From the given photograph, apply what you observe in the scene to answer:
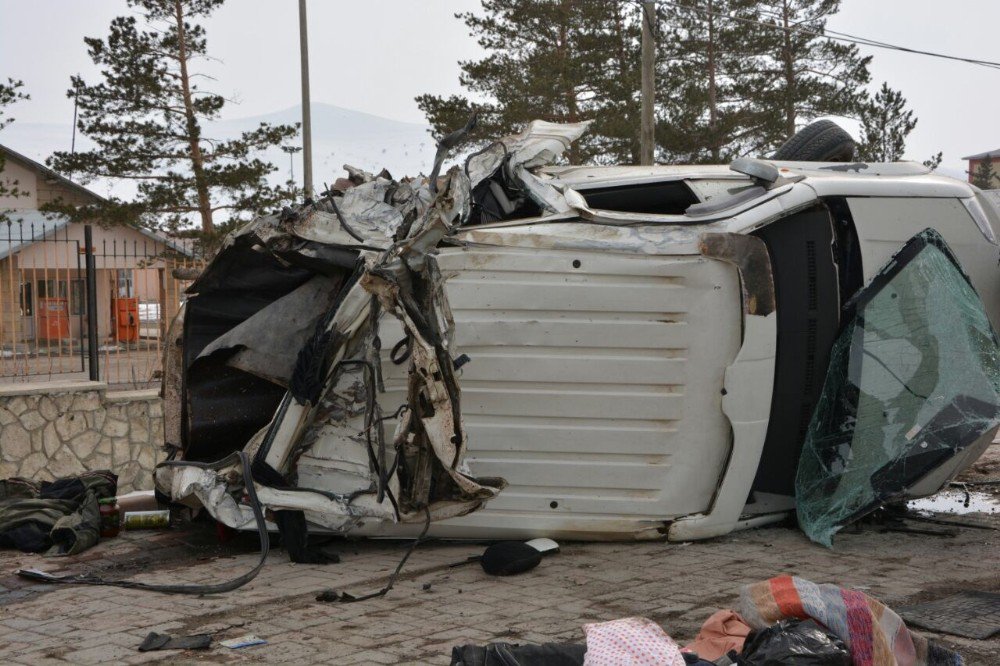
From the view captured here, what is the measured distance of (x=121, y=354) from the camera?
1009 centimetres

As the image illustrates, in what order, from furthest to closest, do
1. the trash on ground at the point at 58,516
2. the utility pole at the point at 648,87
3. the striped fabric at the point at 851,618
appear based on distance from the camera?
the utility pole at the point at 648,87 → the trash on ground at the point at 58,516 → the striped fabric at the point at 851,618

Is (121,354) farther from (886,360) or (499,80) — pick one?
(499,80)

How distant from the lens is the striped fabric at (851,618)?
367cm

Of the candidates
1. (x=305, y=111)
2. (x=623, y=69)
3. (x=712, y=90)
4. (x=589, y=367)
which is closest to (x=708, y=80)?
(x=712, y=90)

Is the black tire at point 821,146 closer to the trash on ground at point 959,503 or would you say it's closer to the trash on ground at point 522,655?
the trash on ground at point 959,503

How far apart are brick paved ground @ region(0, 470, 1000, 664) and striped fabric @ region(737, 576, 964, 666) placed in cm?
39

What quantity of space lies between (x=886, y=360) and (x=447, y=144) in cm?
255

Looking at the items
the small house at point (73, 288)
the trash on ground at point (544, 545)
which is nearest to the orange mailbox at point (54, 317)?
the small house at point (73, 288)

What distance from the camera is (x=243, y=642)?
4.36 m

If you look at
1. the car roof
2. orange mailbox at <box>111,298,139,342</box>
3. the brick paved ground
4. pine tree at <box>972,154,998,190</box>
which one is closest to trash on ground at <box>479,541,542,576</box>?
the brick paved ground

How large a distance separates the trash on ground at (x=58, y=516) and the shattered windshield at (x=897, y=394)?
3.99 m

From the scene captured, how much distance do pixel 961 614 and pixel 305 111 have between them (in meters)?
19.2

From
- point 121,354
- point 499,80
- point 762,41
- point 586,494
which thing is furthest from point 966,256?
point 762,41

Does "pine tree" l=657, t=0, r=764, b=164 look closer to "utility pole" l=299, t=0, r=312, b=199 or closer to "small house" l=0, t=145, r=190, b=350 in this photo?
"utility pole" l=299, t=0, r=312, b=199
